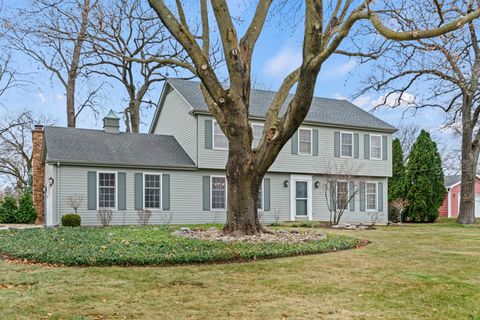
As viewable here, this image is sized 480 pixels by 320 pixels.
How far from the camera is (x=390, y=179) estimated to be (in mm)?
25359

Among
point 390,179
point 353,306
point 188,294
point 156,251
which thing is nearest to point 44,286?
point 188,294

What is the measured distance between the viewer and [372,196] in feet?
69.3

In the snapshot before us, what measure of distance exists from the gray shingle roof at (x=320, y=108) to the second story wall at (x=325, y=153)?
1.19 ft

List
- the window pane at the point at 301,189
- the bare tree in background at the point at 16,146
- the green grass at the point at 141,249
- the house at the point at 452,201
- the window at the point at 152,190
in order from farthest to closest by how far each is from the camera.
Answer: the house at the point at 452,201 < the bare tree in background at the point at 16,146 < the window pane at the point at 301,189 < the window at the point at 152,190 < the green grass at the point at 141,249

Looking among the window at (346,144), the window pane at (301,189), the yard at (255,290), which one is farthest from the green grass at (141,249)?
the window at (346,144)

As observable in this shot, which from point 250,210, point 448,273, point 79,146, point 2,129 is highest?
point 2,129

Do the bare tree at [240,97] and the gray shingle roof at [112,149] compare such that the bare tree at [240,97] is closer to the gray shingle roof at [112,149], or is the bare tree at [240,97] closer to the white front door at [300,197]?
the gray shingle roof at [112,149]


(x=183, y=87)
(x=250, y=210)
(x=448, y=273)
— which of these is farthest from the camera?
(x=183, y=87)

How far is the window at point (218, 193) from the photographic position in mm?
17797

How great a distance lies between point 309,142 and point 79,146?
970cm

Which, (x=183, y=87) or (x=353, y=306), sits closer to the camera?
(x=353, y=306)

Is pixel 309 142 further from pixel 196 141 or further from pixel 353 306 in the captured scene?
pixel 353 306

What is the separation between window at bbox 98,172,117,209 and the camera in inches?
623

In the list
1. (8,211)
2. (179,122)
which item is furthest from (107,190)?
(8,211)
